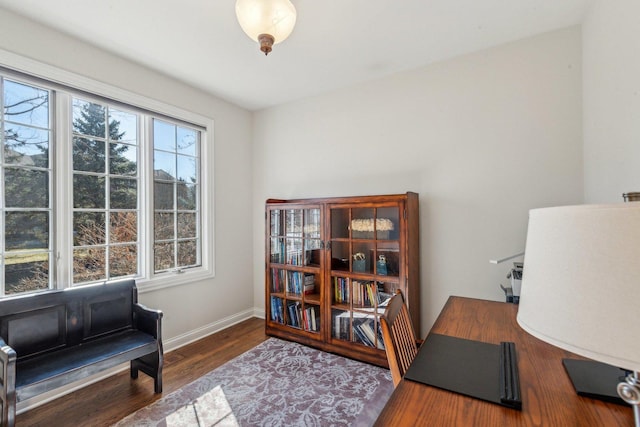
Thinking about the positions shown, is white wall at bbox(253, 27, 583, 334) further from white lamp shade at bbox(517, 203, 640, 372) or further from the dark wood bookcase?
white lamp shade at bbox(517, 203, 640, 372)

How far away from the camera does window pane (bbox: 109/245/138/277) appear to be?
8.30ft

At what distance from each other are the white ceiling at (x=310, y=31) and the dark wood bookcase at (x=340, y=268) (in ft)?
4.09

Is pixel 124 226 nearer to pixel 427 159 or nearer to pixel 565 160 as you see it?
pixel 427 159

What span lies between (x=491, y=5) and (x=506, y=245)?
175cm

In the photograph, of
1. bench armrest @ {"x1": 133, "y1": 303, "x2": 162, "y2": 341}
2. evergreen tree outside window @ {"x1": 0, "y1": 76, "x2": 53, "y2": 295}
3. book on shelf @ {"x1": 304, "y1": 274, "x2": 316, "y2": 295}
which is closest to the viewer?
evergreen tree outside window @ {"x1": 0, "y1": 76, "x2": 53, "y2": 295}

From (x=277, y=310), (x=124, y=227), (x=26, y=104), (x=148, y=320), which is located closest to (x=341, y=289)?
(x=277, y=310)

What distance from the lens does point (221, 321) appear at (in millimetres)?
3379

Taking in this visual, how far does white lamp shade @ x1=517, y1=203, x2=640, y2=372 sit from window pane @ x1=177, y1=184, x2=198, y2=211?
123 inches

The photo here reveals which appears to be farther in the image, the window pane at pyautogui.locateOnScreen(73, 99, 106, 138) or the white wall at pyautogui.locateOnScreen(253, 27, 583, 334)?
the window pane at pyautogui.locateOnScreen(73, 99, 106, 138)

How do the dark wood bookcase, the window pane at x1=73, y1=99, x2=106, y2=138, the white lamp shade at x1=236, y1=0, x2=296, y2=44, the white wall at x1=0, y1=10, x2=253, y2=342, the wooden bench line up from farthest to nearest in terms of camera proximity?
the dark wood bookcase < the window pane at x1=73, y1=99, x2=106, y2=138 < the white wall at x1=0, y1=10, x2=253, y2=342 < the wooden bench < the white lamp shade at x1=236, y1=0, x2=296, y2=44

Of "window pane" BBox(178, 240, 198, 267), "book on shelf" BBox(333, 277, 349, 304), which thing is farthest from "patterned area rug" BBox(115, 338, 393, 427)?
"window pane" BBox(178, 240, 198, 267)

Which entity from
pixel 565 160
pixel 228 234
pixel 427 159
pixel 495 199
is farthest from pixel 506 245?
Result: pixel 228 234

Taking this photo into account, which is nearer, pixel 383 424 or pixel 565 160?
pixel 383 424

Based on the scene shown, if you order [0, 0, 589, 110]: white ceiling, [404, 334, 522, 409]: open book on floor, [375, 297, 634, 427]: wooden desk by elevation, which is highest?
[0, 0, 589, 110]: white ceiling
